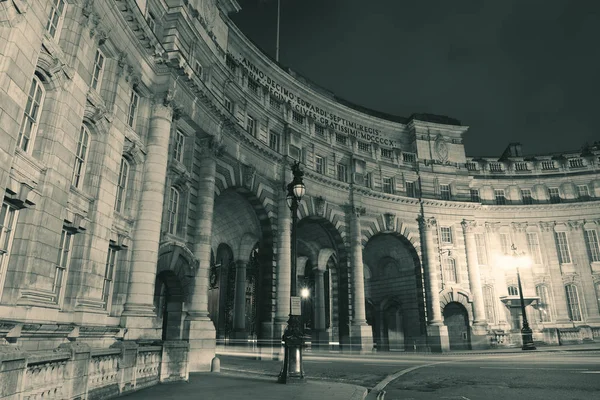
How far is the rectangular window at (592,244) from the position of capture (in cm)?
4365

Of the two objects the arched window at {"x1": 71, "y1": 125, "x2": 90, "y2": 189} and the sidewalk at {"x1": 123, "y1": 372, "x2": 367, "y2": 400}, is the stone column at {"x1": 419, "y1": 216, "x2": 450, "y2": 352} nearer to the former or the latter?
the sidewalk at {"x1": 123, "y1": 372, "x2": 367, "y2": 400}

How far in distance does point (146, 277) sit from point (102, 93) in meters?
7.35

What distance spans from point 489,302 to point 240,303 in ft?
83.6

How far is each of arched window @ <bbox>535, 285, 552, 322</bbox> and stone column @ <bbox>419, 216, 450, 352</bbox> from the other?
12331 millimetres

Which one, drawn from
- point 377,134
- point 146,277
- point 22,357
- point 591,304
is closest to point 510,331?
point 591,304

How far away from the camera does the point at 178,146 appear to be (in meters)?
21.4

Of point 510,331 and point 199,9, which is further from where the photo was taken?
point 510,331

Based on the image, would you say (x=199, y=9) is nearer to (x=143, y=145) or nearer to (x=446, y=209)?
(x=143, y=145)

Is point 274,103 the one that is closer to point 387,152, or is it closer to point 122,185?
point 387,152

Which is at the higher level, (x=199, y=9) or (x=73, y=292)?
(x=199, y=9)

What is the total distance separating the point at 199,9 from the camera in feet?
77.8

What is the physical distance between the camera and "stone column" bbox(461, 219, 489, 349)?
127 ft

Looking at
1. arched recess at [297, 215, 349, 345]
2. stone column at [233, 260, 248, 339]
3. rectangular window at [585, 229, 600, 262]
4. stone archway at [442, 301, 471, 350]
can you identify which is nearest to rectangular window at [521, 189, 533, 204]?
rectangular window at [585, 229, 600, 262]

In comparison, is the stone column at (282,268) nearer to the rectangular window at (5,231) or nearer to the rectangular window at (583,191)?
the rectangular window at (5,231)
